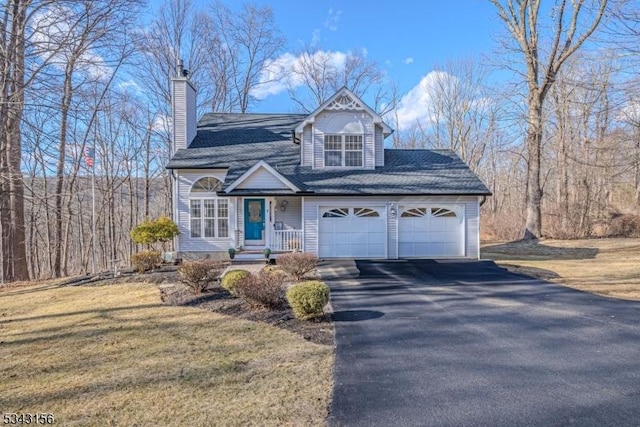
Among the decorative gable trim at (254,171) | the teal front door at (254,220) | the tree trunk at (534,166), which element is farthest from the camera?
the tree trunk at (534,166)

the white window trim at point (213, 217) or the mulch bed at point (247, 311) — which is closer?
the mulch bed at point (247, 311)

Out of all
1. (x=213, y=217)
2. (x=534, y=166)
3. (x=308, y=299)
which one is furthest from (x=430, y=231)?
(x=534, y=166)

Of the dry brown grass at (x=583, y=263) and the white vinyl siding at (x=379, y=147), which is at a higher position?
the white vinyl siding at (x=379, y=147)

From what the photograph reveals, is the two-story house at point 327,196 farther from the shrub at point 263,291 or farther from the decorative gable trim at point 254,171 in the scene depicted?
the shrub at point 263,291

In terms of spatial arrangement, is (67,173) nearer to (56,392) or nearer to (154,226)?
(154,226)

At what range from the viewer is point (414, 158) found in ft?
57.1

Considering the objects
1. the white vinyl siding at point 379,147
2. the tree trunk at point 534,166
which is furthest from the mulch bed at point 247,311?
the tree trunk at point 534,166

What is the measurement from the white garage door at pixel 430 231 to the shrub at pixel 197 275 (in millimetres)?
8132

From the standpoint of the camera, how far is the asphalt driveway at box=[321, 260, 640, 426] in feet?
11.5

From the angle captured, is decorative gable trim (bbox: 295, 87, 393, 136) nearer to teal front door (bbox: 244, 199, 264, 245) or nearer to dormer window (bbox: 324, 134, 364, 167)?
dormer window (bbox: 324, 134, 364, 167)

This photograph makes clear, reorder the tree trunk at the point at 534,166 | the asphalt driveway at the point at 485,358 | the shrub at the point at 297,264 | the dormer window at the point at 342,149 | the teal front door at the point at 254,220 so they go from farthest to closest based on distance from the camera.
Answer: the tree trunk at the point at 534,166 → the dormer window at the point at 342,149 → the teal front door at the point at 254,220 → the shrub at the point at 297,264 → the asphalt driveway at the point at 485,358

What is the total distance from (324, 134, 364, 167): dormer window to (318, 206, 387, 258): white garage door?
8.18ft

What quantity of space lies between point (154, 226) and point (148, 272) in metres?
1.98

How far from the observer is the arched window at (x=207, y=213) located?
15.2 metres
